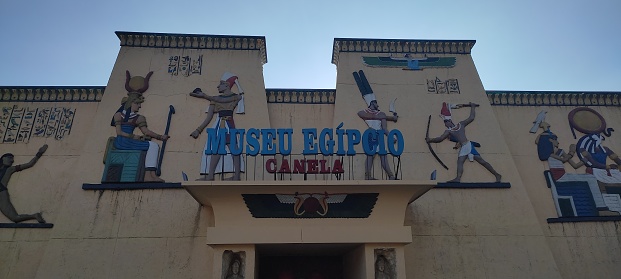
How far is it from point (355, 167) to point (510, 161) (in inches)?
218

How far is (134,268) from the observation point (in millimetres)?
11859

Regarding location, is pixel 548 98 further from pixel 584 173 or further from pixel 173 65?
pixel 173 65

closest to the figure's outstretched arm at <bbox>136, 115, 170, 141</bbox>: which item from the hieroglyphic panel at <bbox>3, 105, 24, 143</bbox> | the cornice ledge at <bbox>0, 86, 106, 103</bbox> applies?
the cornice ledge at <bbox>0, 86, 106, 103</bbox>

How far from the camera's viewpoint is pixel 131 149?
1351 centimetres

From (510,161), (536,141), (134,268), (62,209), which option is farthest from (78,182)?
(536,141)

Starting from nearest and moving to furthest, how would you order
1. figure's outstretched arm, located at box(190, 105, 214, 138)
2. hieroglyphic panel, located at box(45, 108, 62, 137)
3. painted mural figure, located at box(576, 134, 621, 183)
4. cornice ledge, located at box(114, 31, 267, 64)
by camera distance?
figure's outstretched arm, located at box(190, 105, 214, 138) < hieroglyphic panel, located at box(45, 108, 62, 137) < painted mural figure, located at box(576, 134, 621, 183) < cornice ledge, located at box(114, 31, 267, 64)

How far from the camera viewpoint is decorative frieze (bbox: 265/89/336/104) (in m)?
15.6

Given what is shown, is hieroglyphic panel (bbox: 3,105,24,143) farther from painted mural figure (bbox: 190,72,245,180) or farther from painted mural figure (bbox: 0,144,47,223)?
painted mural figure (bbox: 190,72,245,180)

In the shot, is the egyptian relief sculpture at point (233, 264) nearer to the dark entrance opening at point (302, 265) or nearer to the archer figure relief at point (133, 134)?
the dark entrance opening at point (302, 265)

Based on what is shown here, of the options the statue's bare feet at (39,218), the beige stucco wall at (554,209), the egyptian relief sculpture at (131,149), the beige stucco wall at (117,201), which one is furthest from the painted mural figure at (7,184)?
the beige stucco wall at (554,209)

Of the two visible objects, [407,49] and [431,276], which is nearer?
[431,276]

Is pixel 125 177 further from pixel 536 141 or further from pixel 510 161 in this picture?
pixel 536 141

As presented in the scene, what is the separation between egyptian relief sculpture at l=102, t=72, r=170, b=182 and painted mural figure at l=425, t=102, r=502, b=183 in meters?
9.48

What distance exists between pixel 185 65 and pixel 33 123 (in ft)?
18.8
